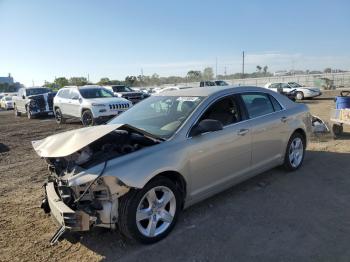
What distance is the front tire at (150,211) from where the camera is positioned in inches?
135

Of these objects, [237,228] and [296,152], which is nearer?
[237,228]

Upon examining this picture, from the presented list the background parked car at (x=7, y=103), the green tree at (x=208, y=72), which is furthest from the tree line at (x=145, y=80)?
the background parked car at (x=7, y=103)

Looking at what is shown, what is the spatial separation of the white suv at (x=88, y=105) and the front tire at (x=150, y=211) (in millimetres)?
9306

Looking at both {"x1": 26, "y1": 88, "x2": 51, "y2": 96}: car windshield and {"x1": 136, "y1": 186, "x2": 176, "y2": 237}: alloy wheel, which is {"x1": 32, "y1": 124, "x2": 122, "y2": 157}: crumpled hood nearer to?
{"x1": 136, "y1": 186, "x2": 176, "y2": 237}: alloy wheel

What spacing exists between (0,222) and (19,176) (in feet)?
7.49

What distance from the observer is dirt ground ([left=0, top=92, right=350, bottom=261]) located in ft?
11.4

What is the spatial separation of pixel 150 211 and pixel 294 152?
3.41 metres

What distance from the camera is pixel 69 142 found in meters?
3.76

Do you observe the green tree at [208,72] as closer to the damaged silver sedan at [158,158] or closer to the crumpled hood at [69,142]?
the damaged silver sedan at [158,158]

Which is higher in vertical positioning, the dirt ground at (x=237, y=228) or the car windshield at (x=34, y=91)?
the car windshield at (x=34, y=91)

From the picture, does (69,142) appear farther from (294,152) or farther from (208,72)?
(208,72)

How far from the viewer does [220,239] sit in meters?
3.73

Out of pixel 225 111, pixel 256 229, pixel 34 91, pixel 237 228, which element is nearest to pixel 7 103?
pixel 34 91

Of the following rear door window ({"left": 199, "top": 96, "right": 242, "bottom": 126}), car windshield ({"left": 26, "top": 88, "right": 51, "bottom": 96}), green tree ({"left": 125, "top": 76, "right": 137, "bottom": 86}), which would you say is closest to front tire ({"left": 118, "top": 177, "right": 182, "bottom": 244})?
rear door window ({"left": 199, "top": 96, "right": 242, "bottom": 126})
